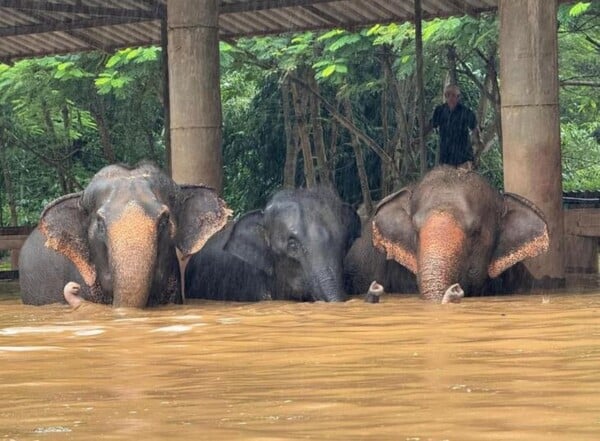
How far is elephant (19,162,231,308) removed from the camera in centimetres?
962

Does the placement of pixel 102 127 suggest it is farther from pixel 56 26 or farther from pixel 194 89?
pixel 194 89

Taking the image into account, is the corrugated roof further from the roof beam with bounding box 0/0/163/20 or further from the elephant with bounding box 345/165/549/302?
the elephant with bounding box 345/165/549/302

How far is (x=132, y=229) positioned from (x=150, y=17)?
5.60 metres

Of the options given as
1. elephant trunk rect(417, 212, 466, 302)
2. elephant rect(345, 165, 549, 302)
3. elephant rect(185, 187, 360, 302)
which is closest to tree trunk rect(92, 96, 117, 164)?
elephant rect(185, 187, 360, 302)

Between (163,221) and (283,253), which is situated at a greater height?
(163,221)

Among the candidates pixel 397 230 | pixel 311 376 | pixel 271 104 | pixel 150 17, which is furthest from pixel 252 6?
pixel 311 376

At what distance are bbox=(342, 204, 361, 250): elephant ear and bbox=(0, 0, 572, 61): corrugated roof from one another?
3.63 meters

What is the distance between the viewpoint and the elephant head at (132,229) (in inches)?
379


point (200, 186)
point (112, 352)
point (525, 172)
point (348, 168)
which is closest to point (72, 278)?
point (200, 186)

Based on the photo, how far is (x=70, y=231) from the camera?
10.7m

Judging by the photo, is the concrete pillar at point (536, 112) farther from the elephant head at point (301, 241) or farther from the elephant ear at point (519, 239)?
the elephant head at point (301, 241)

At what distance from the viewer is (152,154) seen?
25.6 meters

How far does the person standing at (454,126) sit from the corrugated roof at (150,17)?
1090 millimetres

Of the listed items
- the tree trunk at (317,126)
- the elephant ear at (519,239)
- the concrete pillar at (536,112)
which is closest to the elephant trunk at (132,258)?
the elephant ear at (519,239)
